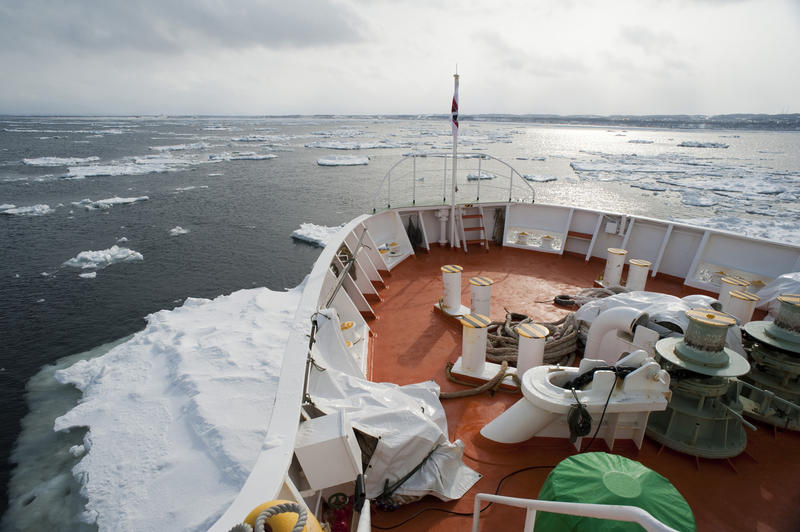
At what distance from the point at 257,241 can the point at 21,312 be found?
781 centimetres

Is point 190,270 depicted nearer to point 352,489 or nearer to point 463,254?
point 463,254

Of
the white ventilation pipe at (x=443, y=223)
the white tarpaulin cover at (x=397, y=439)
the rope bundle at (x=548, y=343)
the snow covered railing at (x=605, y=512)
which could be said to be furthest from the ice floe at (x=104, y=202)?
the snow covered railing at (x=605, y=512)

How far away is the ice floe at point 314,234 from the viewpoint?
17039 millimetres

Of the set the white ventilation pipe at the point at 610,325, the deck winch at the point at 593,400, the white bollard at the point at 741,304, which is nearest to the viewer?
the deck winch at the point at 593,400

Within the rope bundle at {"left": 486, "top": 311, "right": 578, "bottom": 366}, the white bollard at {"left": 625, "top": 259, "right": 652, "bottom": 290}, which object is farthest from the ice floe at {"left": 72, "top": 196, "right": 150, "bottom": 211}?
the white bollard at {"left": 625, "top": 259, "right": 652, "bottom": 290}

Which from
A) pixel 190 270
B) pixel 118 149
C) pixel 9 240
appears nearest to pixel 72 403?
pixel 190 270

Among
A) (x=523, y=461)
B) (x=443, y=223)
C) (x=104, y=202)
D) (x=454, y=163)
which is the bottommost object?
(x=104, y=202)

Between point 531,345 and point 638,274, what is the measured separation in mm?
3131

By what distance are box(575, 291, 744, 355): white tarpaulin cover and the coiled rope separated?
152 inches

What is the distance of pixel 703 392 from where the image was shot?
10.6 ft

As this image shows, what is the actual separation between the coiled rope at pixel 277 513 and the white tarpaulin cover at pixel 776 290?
6.15 metres

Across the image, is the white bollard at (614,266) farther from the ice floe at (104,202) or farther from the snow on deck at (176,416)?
the ice floe at (104,202)

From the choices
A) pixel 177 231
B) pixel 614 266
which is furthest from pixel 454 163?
pixel 177 231

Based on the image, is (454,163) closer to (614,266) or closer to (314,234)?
(614,266)
